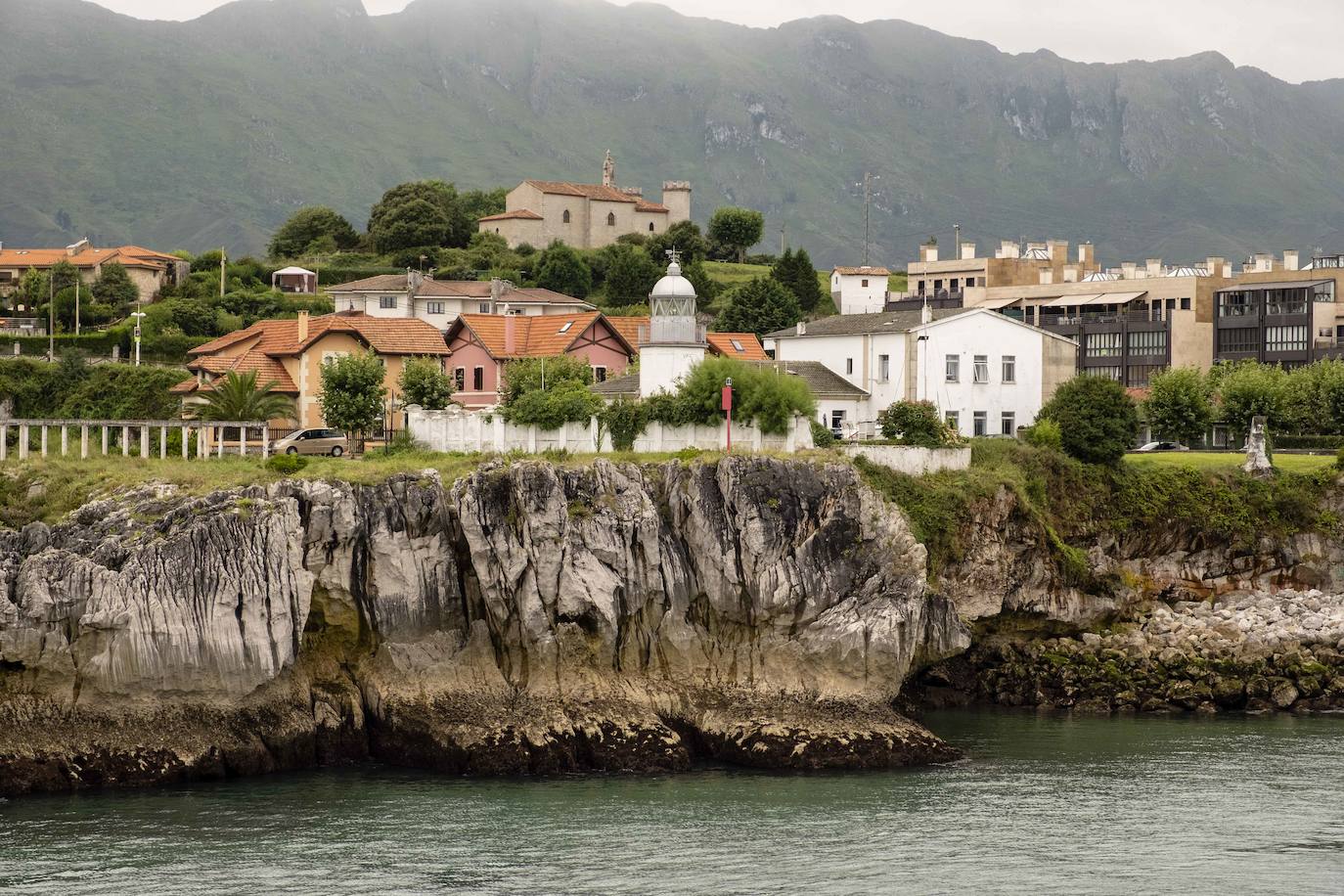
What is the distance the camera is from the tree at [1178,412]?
246 ft

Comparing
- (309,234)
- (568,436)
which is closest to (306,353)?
(568,436)

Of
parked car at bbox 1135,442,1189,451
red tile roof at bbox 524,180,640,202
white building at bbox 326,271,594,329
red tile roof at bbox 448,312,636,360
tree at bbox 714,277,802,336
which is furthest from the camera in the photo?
red tile roof at bbox 524,180,640,202

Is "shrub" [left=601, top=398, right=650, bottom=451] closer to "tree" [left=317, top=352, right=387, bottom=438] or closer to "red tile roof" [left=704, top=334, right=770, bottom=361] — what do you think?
"tree" [left=317, top=352, right=387, bottom=438]

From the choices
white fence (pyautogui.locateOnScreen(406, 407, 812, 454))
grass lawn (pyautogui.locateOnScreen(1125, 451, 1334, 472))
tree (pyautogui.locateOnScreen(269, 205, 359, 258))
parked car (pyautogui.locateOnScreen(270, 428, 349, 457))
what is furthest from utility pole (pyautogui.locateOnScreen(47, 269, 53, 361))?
grass lawn (pyautogui.locateOnScreen(1125, 451, 1334, 472))

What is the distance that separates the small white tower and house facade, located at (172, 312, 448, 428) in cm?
1057

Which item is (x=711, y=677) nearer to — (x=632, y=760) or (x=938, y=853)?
(x=632, y=760)

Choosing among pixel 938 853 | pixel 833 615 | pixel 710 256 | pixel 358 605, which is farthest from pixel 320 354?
pixel 710 256

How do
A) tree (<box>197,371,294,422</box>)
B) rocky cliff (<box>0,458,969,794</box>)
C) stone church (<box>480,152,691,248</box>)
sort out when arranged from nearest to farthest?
rocky cliff (<box>0,458,969,794</box>) → tree (<box>197,371,294,422</box>) → stone church (<box>480,152,691,248</box>)

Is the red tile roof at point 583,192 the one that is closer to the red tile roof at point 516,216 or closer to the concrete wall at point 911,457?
the red tile roof at point 516,216

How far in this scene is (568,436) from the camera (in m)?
53.7

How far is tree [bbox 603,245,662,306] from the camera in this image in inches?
4245

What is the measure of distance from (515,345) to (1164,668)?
29097mm

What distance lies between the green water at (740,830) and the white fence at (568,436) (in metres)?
12.2

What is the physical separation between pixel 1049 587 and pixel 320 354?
27925 mm
